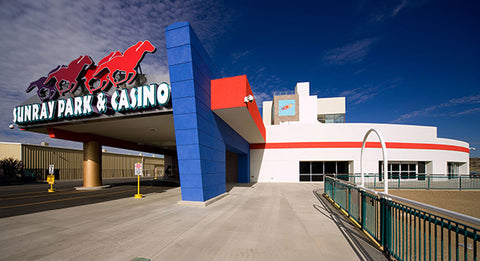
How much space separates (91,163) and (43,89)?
22.5 feet

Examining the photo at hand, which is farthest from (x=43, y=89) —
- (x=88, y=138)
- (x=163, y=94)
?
(x=163, y=94)

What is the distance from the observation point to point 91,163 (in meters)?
17.2

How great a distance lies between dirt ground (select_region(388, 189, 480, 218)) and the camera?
14.4m

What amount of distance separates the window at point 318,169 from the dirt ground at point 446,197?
6514 millimetres

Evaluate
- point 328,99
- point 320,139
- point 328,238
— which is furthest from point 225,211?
point 328,99

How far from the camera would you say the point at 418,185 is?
17.9 m

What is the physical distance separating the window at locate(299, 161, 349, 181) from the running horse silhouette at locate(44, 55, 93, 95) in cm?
2153

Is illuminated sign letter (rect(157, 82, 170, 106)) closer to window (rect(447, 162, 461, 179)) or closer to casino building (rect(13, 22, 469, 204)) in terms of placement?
casino building (rect(13, 22, 469, 204))

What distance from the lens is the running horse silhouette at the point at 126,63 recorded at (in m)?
10.3

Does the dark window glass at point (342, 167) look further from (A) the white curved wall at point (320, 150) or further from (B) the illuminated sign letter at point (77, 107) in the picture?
(B) the illuminated sign letter at point (77, 107)

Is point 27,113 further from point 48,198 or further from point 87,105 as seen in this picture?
point 48,198

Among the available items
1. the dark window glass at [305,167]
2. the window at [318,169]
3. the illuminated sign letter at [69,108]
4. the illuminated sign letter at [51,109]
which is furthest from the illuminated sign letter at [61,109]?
the dark window glass at [305,167]

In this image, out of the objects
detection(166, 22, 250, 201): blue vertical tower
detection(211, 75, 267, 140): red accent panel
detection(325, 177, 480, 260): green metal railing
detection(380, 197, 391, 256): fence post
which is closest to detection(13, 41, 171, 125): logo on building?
detection(166, 22, 250, 201): blue vertical tower

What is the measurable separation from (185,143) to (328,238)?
22.1 feet
